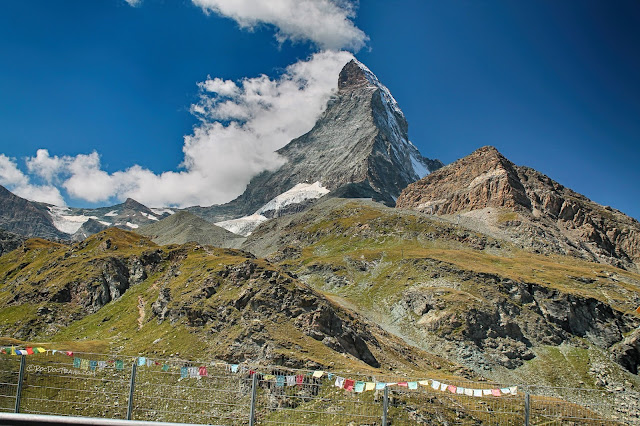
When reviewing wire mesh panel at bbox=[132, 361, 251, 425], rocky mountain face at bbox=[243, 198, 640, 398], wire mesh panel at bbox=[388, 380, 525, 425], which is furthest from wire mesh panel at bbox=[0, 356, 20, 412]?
rocky mountain face at bbox=[243, 198, 640, 398]

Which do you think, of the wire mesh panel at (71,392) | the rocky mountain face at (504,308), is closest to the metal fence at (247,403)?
the wire mesh panel at (71,392)

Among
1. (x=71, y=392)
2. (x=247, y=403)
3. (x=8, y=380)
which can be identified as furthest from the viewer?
(x=71, y=392)

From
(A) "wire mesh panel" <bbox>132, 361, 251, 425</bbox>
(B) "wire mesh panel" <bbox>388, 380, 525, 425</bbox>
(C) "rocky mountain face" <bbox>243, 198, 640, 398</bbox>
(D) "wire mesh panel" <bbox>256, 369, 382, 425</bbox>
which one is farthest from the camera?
(C) "rocky mountain face" <bbox>243, 198, 640, 398</bbox>

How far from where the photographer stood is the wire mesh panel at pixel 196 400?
34.1m

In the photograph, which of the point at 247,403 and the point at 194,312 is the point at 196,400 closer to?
the point at 247,403

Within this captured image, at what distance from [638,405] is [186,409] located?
83.5 metres

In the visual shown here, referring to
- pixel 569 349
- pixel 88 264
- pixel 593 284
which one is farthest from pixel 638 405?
pixel 88 264

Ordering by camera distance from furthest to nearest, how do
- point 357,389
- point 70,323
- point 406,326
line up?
point 406,326 < point 70,323 < point 357,389

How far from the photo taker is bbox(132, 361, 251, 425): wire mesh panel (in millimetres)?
34062

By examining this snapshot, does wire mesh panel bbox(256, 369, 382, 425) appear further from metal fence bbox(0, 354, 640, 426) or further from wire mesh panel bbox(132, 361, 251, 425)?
wire mesh panel bbox(132, 361, 251, 425)

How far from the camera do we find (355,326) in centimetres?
7362

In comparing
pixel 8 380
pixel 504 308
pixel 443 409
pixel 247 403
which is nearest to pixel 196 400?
pixel 247 403

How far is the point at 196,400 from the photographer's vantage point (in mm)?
36656

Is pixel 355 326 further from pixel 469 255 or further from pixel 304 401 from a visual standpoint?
pixel 469 255
